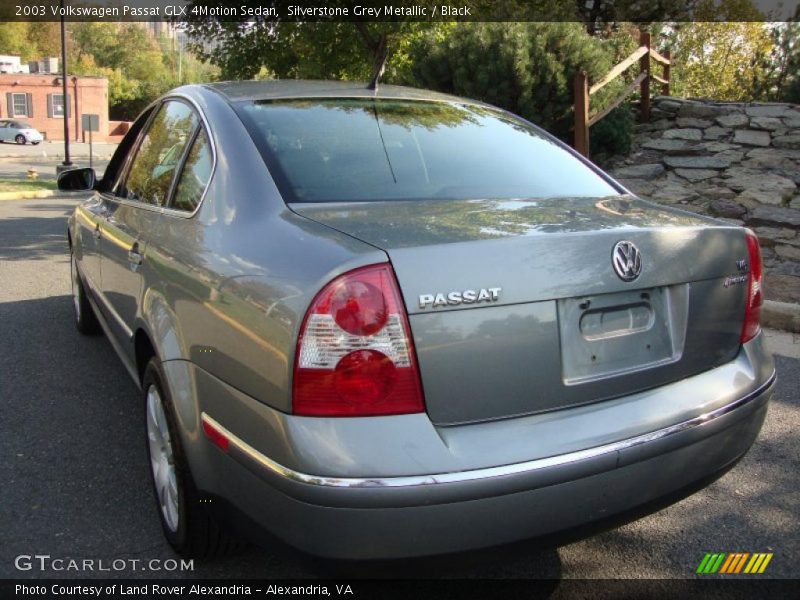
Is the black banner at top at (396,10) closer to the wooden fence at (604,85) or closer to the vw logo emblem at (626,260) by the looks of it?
the wooden fence at (604,85)

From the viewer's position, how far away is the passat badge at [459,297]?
191 centimetres

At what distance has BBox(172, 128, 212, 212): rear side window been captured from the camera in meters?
2.73

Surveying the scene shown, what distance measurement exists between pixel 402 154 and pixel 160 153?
1.26m

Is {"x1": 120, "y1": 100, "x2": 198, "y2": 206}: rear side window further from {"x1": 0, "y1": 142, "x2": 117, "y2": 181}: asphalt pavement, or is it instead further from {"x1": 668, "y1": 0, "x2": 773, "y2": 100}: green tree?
{"x1": 0, "y1": 142, "x2": 117, "y2": 181}: asphalt pavement

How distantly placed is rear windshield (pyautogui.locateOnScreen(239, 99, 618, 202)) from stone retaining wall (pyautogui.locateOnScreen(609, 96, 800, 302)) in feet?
14.0

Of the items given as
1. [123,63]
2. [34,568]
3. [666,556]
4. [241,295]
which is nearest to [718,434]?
[666,556]

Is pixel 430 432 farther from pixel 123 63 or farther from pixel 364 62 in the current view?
pixel 123 63

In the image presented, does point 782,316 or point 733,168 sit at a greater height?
point 733,168

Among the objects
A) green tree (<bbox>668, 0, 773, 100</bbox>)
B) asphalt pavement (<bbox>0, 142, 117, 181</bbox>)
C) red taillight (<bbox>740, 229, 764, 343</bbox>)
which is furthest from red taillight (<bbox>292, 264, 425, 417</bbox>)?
asphalt pavement (<bbox>0, 142, 117, 181</bbox>)

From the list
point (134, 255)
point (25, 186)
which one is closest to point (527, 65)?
point (134, 255)

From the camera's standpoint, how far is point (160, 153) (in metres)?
3.45

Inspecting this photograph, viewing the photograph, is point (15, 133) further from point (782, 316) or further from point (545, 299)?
point (545, 299)

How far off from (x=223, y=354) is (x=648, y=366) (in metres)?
1.26

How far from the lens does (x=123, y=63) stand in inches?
3009
